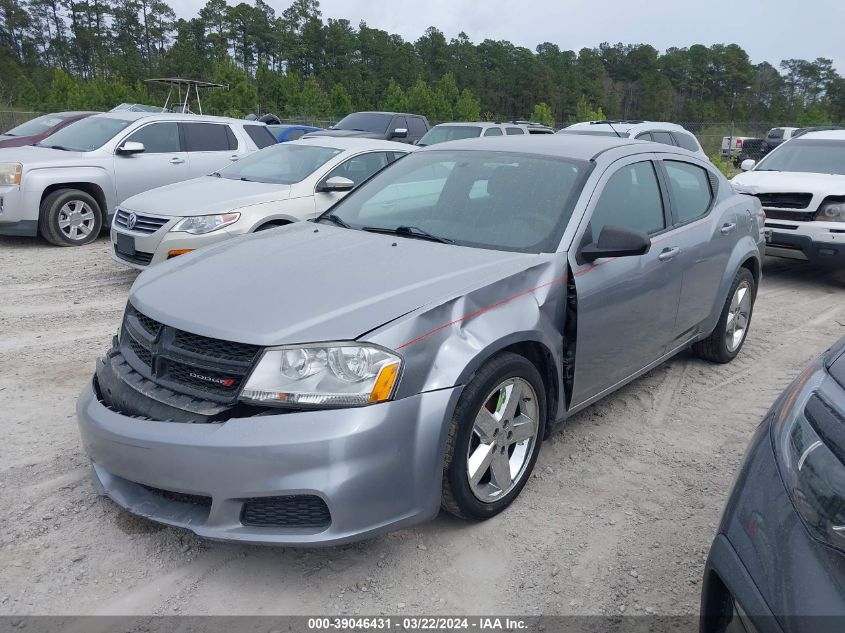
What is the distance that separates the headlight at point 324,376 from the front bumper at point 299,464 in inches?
2.2

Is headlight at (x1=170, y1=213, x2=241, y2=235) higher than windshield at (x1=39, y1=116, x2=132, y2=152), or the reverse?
windshield at (x1=39, y1=116, x2=132, y2=152)

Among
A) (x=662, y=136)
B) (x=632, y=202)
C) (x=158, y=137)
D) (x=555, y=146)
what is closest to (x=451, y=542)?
(x=632, y=202)

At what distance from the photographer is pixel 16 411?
4477 millimetres

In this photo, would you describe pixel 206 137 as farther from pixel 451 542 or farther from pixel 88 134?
pixel 451 542

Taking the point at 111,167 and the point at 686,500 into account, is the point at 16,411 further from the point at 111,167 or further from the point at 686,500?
the point at 111,167

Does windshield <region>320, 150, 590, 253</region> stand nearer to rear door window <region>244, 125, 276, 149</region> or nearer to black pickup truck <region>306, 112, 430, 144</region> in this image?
rear door window <region>244, 125, 276, 149</region>

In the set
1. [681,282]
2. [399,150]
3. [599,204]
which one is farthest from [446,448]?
[399,150]

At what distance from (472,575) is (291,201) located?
5166 mm

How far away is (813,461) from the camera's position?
1811 millimetres

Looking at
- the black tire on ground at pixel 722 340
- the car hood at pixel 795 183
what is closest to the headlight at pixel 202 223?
the black tire on ground at pixel 722 340

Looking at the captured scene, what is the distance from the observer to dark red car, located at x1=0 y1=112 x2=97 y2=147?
13945 millimetres

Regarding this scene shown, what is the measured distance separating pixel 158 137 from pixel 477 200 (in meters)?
7.79

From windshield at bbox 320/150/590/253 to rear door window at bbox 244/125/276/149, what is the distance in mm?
7230

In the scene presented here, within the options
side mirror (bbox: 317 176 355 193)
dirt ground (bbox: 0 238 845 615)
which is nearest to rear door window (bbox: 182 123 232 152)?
side mirror (bbox: 317 176 355 193)
